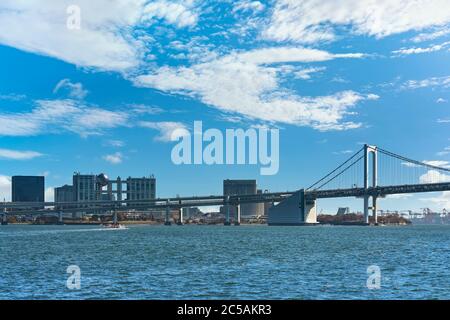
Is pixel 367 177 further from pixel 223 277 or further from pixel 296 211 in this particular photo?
pixel 223 277

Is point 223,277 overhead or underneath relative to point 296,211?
overhead

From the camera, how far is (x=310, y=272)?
114ft

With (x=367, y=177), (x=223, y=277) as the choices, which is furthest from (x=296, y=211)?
(x=223, y=277)

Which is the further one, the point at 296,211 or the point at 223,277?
the point at 296,211

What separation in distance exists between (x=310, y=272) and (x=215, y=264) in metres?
7.73

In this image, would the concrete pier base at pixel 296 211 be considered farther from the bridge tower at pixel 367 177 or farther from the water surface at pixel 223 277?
the water surface at pixel 223 277

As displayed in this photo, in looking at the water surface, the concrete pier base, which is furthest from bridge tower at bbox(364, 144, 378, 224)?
the water surface

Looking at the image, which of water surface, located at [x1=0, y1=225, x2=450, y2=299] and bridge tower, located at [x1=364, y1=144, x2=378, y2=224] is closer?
water surface, located at [x1=0, y1=225, x2=450, y2=299]

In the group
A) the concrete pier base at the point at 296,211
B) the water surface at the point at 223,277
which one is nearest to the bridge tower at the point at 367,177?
the concrete pier base at the point at 296,211

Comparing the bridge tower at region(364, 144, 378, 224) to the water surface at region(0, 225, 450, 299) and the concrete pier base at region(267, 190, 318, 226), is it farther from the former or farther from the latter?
the water surface at region(0, 225, 450, 299)
